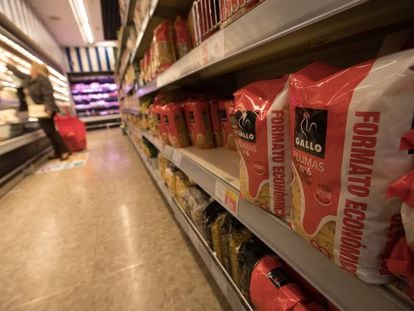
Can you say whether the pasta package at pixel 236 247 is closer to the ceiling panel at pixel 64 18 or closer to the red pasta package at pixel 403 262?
the red pasta package at pixel 403 262

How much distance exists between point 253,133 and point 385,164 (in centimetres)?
24

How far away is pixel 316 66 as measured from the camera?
40cm

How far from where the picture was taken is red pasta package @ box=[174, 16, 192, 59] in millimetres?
1160

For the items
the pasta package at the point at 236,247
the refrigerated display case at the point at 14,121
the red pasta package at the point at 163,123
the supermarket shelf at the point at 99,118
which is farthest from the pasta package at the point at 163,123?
the supermarket shelf at the point at 99,118

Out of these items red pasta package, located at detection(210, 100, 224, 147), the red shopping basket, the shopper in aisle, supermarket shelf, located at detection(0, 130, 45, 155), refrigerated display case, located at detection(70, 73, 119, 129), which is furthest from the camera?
refrigerated display case, located at detection(70, 73, 119, 129)

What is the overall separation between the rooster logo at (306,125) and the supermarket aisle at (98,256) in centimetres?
81

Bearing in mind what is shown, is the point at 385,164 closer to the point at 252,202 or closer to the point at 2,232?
the point at 252,202

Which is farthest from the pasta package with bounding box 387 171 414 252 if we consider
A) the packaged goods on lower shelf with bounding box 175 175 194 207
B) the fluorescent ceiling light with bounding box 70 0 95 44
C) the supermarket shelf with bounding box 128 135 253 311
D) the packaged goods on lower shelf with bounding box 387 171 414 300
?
the fluorescent ceiling light with bounding box 70 0 95 44

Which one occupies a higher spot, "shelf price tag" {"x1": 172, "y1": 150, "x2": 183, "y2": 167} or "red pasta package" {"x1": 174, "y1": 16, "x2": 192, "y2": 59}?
"red pasta package" {"x1": 174, "y1": 16, "x2": 192, "y2": 59}

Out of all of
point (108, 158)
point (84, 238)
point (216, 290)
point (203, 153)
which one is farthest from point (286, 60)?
point (108, 158)

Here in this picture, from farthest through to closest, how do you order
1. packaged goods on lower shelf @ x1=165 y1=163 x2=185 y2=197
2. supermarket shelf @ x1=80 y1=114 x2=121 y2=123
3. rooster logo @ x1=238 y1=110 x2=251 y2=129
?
supermarket shelf @ x1=80 y1=114 x2=121 y2=123
packaged goods on lower shelf @ x1=165 y1=163 x2=185 y2=197
rooster logo @ x1=238 y1=110 x2=251 y2=129

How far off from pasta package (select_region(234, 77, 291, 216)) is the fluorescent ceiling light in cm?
551

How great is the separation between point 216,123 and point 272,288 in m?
0.77

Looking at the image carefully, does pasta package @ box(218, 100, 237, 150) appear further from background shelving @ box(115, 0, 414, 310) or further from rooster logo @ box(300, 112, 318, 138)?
rooster logo @ box(300, 112, 318, 138)
